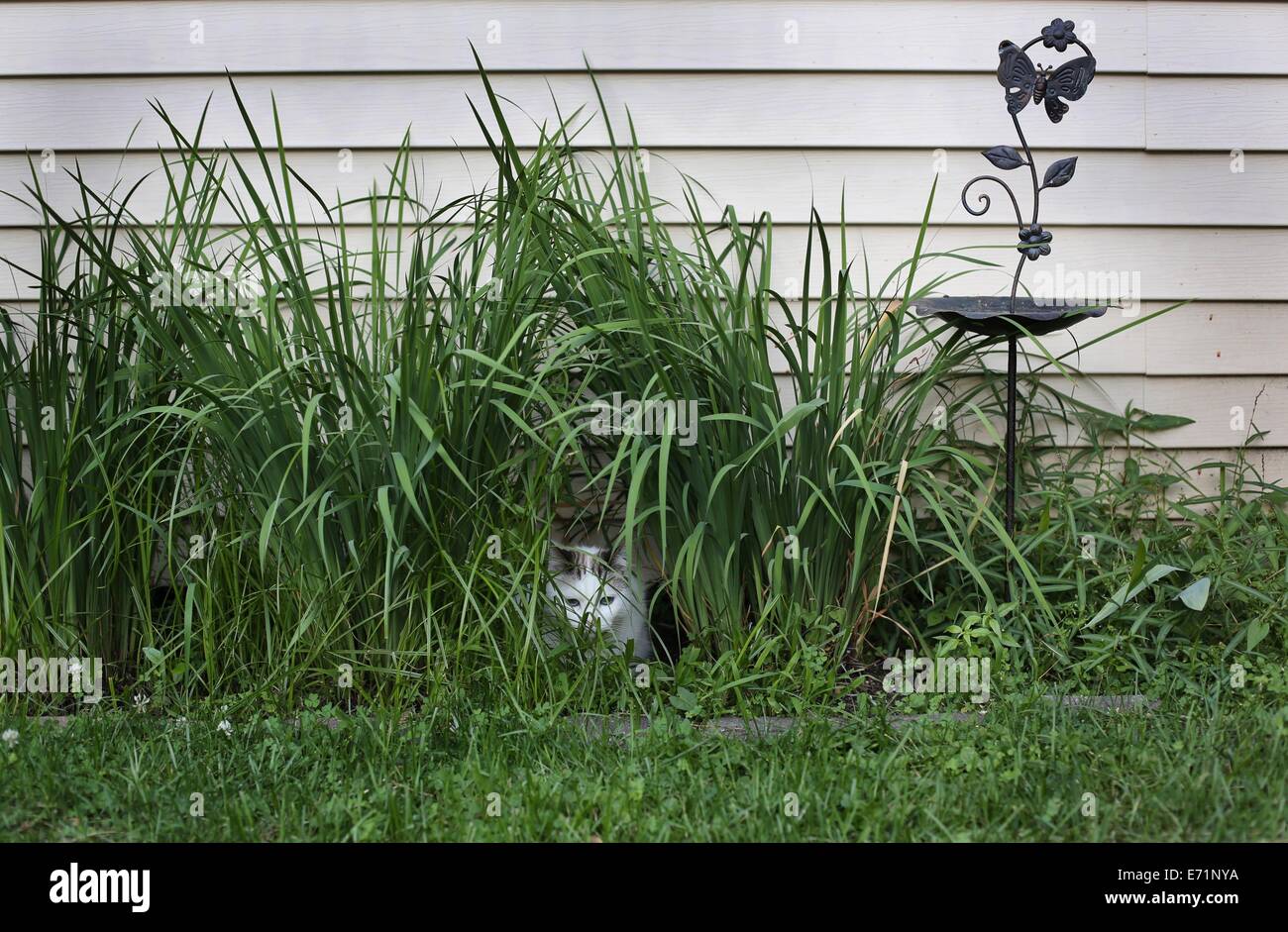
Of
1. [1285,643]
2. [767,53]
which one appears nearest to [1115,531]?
[1285,643]

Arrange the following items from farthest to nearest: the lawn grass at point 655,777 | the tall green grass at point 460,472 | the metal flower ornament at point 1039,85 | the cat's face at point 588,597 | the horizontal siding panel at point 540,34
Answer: the horizontal siding panel at point 540,34
the metal flower ornament at point 1039,85
the cat's face at point 588,597
the tall green grass at point 460,472
the lawn grass at point 655,777

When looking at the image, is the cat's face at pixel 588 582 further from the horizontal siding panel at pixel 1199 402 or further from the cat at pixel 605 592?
the horizontal siding panel at pixel 1199 402

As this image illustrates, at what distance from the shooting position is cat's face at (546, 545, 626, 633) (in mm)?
2365

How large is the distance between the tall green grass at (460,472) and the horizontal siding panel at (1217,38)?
1.18m

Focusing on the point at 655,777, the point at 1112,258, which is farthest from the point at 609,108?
the point at 655,777

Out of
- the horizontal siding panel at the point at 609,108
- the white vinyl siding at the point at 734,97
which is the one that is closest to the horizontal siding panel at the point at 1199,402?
the white vinyl siding at the point at 734,97

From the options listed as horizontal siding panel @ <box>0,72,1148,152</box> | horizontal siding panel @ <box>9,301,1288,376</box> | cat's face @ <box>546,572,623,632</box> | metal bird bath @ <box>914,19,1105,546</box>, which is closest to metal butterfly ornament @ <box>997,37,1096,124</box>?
metal bird bath @ <box>914,19,1105,546</box>

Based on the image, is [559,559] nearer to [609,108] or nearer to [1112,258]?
[609,108]

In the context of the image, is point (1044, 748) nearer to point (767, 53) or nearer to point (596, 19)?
point (767, 53)

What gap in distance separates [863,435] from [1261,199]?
1.56 metres

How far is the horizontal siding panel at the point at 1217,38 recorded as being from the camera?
9.39 feet

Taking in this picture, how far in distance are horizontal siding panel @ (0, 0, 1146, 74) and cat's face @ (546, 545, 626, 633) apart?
55.8 inches
